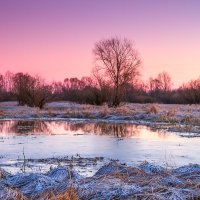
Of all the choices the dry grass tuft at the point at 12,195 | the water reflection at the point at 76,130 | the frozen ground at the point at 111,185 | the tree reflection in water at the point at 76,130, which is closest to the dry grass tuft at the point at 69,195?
the frozen ground at the point at 111,185

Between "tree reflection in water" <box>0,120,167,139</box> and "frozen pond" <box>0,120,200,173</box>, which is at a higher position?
"tree reflection in water" <box>0,120,167,139</box>

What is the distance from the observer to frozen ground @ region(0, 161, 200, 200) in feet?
22.5

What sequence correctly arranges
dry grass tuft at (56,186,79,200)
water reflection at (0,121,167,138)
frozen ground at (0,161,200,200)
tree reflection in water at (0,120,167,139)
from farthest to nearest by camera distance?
tree reflection in water at (0,120,167,139)
water reflection at (0,121,167,138)
frozen ground at (0,161,200,200)
dry grass tuft at (56,186,79,200)

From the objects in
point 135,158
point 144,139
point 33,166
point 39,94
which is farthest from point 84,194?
point 39,94

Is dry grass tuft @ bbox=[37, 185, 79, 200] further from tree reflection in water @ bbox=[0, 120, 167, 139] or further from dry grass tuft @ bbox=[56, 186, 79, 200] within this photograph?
tree reflection in water @ bbox=[0, 120, 167, 139]

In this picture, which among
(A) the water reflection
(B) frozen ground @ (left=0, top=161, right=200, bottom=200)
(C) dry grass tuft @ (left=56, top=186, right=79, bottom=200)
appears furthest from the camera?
(A) the water reflection

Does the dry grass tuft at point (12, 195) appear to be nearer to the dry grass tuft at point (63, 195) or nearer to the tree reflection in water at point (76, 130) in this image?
the dry grass tuft at point (63, 195)

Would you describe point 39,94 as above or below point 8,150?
above

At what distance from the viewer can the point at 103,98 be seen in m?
50.8

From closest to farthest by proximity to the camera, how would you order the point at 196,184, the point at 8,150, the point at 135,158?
the point at 196,184 < the point at 135,158 < the point at 8,150

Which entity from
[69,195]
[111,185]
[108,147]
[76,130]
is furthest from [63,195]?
[76,130]

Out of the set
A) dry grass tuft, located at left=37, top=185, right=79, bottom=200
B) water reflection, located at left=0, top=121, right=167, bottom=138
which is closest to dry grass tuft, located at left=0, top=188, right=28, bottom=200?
dry grass tuft, located at left=37, top=185, right=79, bottom=200

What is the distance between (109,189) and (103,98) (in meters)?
43.7

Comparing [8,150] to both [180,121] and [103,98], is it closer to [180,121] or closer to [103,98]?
[180,121]
